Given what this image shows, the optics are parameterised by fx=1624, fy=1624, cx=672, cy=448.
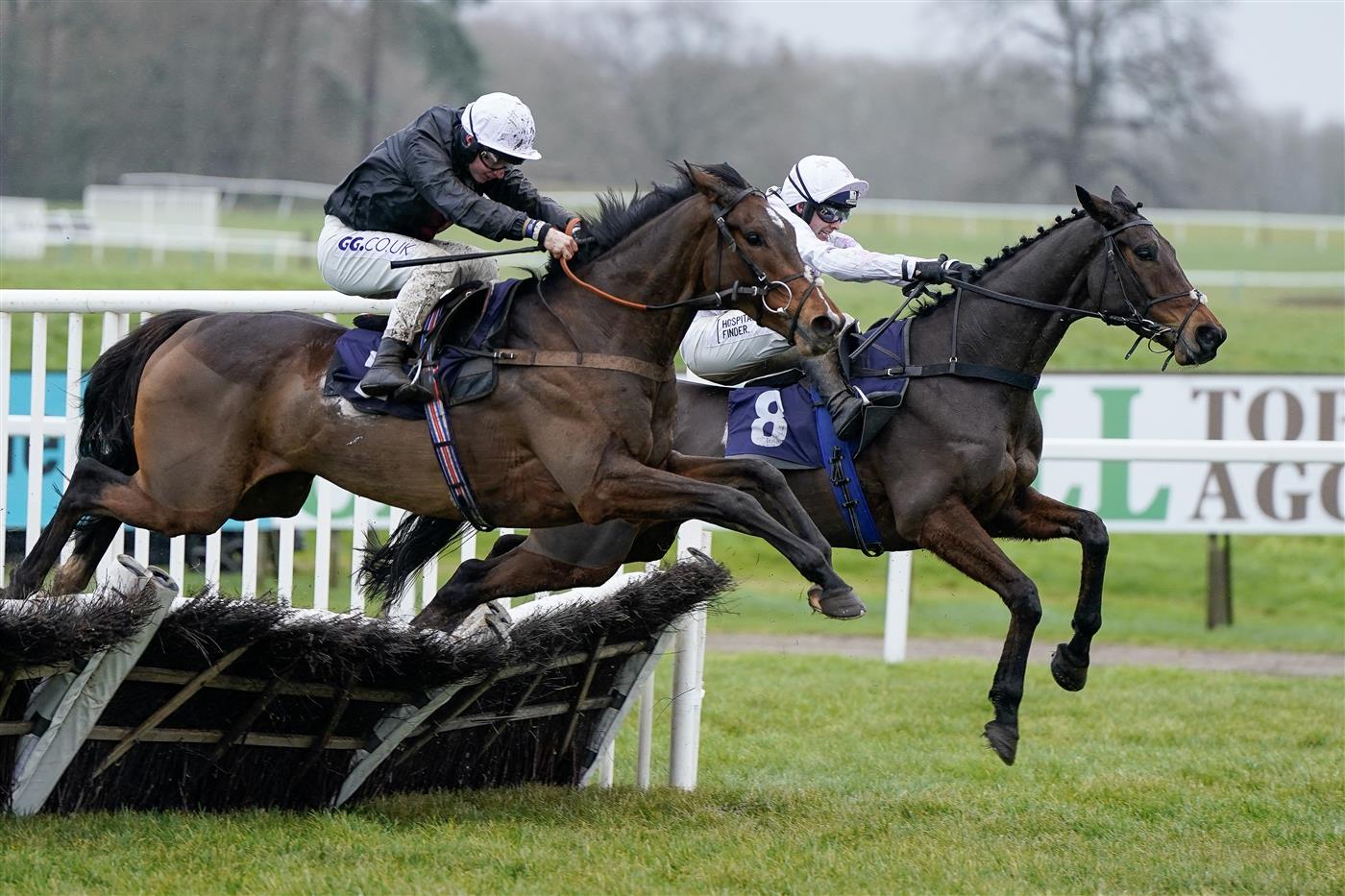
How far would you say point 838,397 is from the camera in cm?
572

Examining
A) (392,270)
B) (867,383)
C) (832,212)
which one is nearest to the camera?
(392,270)

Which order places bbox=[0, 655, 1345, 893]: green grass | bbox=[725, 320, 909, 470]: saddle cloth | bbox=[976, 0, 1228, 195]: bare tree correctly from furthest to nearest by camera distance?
bbox=[976, 0, 1228, 195]: bare tree < bbox=[725, 320, 909, 470]: saddle cloth < bbox=[0, 655, 1345, 893]: green grass

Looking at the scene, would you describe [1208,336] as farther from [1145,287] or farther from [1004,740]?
[1004,740]

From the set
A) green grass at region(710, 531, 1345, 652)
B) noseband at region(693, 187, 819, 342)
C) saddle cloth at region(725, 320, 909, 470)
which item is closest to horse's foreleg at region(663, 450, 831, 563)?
noseband at region(693, 187, 819, 342)

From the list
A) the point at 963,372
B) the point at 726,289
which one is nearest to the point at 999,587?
the point at 963,372

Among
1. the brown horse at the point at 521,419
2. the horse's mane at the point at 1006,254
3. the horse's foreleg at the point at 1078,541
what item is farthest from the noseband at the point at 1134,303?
the brown horse at the point at 521,419

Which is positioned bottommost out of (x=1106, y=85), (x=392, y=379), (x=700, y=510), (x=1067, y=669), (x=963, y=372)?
(x=1067, y=669)

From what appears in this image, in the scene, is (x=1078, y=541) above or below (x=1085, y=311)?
below

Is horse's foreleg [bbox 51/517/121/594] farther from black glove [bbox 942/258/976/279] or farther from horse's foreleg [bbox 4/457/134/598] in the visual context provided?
black glove [bbox 942/258/976/279]

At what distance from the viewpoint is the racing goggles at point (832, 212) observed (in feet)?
19.8

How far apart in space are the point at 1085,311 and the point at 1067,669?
1250 millimetres

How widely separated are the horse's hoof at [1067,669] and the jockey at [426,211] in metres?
2.18

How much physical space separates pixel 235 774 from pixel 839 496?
227 centimetres

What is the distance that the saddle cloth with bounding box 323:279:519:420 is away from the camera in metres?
4.99
